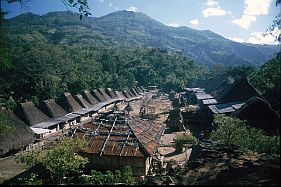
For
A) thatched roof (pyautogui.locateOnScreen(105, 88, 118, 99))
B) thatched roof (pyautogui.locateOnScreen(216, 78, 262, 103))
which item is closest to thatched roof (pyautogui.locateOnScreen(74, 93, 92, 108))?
thatched roof (pyautogui.locateOnScreen(105, 88, 118, 99))

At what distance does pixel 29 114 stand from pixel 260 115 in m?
22.9

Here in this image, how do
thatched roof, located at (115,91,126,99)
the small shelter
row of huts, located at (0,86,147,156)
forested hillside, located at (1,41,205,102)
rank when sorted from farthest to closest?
thatched roof, located at (115,91,126,99)
forested hillside, located at (1,41,205,102)
the small shelter
row of huts, located at (0,86,147,156)

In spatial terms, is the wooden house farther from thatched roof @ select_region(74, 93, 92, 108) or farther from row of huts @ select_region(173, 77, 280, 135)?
thatched roof @ select_region(74, 93, 92, 108)

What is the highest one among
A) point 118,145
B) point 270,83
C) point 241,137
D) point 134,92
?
point 270,83

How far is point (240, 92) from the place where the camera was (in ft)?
103

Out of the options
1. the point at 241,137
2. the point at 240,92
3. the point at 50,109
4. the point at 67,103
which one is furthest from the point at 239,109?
the point at 67,103

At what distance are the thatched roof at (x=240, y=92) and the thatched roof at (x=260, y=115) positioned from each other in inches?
396

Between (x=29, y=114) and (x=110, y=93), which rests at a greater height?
(x=110, y=93)

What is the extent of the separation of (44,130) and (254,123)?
19.4m

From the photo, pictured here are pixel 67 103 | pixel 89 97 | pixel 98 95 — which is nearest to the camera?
pixel 67 103

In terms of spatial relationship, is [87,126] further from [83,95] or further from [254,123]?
[83,95]

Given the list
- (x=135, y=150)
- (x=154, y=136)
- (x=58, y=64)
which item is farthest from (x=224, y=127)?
(x=58, y=64)

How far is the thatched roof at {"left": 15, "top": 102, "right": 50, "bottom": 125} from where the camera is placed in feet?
100

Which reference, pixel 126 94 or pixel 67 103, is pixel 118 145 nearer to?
pixel 67 103
